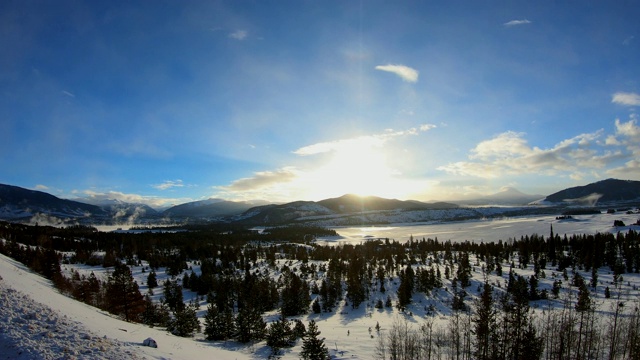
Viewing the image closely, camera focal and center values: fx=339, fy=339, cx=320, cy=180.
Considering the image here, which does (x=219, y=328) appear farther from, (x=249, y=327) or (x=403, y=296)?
(x=403, y=296)

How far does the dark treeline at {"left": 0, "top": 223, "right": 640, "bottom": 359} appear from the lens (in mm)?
53875

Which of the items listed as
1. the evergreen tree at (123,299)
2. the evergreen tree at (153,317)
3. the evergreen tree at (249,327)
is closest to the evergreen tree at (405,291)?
the evergreen tree at (249,327)

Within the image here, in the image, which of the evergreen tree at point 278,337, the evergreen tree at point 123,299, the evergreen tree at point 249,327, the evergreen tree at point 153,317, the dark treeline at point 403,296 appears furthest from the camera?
the evergreen tree at point 153,317

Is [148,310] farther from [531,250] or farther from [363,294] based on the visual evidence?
[531,250]

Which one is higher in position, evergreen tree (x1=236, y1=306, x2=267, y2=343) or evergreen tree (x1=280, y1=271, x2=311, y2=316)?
evergreen tree (x1=236, y1=306, x2=267, y2=343)

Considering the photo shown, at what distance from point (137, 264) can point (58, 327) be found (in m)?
173

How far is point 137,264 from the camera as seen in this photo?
177 metres

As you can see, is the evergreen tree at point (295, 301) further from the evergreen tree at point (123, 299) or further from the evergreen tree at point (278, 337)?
the evergreen tree at point (123, 299)

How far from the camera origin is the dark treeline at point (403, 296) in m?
53.9

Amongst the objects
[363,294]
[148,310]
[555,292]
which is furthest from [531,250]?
[148,310]

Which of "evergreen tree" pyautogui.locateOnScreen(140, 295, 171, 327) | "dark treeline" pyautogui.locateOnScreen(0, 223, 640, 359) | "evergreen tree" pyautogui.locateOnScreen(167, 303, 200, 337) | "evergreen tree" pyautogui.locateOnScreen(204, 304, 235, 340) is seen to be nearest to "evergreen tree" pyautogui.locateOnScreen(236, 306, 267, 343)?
"dark treeline" pyautogui.locateOnScreen(0, 223, 640, 359)

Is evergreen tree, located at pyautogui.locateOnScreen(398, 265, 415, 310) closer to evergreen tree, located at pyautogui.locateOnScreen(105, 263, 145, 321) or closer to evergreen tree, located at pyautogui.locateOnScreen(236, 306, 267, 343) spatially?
evergreen tree, located at pyautogui.locateOnScreen(236, 306, 267, 343)

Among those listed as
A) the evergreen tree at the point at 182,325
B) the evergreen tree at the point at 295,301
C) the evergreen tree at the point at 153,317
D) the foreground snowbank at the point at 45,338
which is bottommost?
the evergreen tree at the point at 295,301

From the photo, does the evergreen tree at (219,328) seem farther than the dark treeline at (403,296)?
Yes
